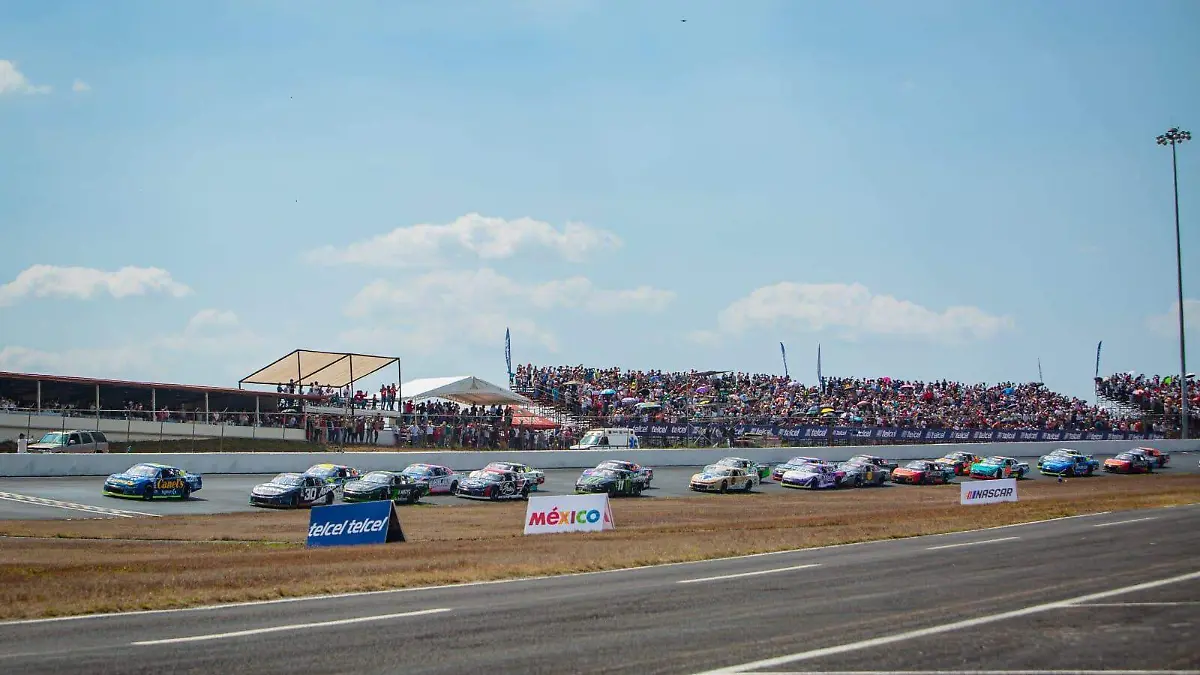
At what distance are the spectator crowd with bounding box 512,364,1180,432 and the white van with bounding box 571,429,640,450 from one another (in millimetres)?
1437

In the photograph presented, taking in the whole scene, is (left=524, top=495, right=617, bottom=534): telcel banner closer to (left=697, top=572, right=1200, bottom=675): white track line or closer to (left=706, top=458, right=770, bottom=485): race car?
(left=697, top=572, right=1200, bottom=675): white track line

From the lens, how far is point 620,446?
5506cm

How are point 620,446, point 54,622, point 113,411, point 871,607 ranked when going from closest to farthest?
point 54,622
point 871,607
point 113,411
point 620,446

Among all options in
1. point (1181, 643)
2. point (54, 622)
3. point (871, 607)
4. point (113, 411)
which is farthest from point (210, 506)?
point (1181, 643)

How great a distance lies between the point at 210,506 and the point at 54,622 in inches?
930

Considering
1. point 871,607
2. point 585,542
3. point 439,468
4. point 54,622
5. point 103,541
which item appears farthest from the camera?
point 439,468

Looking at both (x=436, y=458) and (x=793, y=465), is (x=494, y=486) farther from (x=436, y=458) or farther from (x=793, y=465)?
(x=793, y=465)

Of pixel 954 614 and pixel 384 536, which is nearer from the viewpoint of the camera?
pixel 954 614

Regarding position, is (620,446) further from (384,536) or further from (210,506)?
(384,536)

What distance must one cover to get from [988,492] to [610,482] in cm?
1371

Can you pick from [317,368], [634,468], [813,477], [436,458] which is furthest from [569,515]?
[317,368]

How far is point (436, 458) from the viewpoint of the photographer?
48.6 metres

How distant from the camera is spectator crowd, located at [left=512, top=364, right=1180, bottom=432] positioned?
6225 centimetres

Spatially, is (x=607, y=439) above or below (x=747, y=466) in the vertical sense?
above
